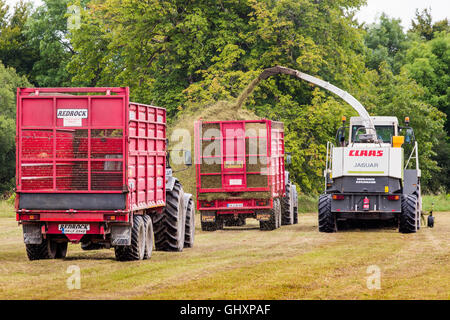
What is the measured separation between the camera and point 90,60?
43.1m

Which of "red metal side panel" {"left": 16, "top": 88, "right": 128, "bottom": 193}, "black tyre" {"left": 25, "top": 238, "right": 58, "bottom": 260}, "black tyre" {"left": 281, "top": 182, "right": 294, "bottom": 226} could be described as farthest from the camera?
"black tyre" {"left": 281, "top": 182, "right": 294, "bottom": 226}

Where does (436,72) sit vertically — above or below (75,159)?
above

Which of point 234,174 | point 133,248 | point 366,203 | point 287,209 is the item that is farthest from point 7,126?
point 133,248

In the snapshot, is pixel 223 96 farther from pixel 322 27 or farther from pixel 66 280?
pixel 66 280

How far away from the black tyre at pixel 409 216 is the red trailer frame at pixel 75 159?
10.5m

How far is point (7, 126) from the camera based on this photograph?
51156mm

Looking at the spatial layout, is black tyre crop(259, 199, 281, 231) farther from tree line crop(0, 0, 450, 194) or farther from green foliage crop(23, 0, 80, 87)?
green foliage crop(23, 0, 80, 87)

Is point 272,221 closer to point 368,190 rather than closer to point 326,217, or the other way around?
point 326,217

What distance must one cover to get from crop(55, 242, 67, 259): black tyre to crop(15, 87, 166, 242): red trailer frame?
1.30 m

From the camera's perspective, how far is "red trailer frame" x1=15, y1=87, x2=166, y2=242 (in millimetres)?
15547

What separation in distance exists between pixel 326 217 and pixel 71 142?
35.3 feet

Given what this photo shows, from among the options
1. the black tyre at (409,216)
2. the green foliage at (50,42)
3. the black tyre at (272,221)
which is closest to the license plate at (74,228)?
the black tyre at (272,221)

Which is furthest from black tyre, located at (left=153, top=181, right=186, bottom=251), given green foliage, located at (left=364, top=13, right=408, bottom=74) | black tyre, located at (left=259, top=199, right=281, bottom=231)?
green foliage, located at (left=364, top=13, right=408, bottom=74)

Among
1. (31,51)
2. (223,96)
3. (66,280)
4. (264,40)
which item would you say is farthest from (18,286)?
(31,51)
